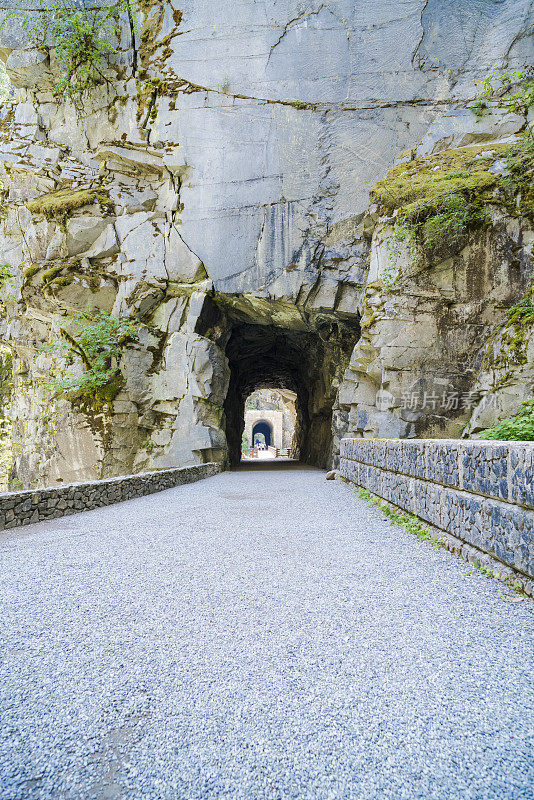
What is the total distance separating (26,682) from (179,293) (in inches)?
470

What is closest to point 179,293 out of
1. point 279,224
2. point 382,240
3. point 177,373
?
point 177,373

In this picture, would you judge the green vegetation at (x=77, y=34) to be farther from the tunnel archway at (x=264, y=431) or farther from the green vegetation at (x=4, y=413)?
the tunnel archway at (x=264, y=431)

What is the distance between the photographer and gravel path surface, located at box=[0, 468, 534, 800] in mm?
1159

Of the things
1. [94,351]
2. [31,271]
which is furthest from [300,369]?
[31,271]

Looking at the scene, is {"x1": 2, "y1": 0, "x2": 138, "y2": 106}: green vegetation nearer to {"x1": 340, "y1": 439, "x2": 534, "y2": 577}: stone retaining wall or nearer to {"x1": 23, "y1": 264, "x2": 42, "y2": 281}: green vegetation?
{"x1": 23, "y1": 264, "x2": 42, "y2": 281}: green vegetation

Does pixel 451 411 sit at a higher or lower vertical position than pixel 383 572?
higher

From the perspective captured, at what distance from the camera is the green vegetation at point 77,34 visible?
12180 mm

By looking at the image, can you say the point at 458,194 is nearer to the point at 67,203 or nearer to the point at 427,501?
the point at 427,501

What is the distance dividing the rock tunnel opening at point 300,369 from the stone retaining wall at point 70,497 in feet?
26.8

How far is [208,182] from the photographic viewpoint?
12.2m

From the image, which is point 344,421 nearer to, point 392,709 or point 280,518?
point 280,518

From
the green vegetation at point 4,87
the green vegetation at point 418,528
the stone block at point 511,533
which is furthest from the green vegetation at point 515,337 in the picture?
the green vegetation at point 4,87

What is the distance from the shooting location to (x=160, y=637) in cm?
197

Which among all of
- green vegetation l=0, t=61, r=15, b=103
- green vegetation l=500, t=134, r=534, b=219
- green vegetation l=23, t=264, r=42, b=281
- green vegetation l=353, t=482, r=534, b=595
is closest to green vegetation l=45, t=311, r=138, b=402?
green vegetation l=23, t=264, r=42, b=281
